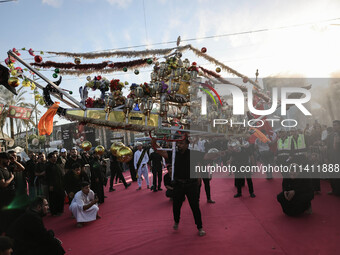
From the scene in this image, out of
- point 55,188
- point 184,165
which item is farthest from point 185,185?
point 55,188

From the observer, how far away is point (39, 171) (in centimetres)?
654

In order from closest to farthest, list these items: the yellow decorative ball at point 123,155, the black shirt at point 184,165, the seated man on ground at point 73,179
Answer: the black shirt at point 184,165, the yellow decorative ball at point 123,155, the seated man on ground at point 73,179

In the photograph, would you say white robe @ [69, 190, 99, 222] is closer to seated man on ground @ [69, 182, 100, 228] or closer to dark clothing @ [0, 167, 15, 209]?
seated man on ground @ [69, 182, 100, 228]

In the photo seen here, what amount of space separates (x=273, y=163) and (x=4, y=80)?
8486 millimetres

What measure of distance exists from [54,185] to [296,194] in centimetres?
560

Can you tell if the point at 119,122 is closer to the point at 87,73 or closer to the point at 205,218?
the point at 87,73

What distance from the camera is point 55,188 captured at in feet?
20.6

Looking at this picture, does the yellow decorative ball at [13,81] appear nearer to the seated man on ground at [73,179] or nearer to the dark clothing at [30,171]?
the seated man on ground at [73,179]


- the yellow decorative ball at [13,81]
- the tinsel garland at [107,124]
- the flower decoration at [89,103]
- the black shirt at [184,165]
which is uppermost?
the yellow decorative ball at [13,81]

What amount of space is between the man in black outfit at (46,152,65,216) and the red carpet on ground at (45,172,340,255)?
0.79 feet

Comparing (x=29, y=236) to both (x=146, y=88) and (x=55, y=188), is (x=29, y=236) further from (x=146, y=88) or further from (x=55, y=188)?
(x=55, y=188)

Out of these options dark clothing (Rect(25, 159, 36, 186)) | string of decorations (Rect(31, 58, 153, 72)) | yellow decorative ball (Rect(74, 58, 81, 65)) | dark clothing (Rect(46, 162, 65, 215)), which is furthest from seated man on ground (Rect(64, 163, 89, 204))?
yellow decorative ball (Rect(74, 58, 81, 65))

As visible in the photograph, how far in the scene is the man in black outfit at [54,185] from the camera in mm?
6242

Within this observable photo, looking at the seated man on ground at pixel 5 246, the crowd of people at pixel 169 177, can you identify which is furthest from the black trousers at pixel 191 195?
the seated man on ground at pixel 5 246
